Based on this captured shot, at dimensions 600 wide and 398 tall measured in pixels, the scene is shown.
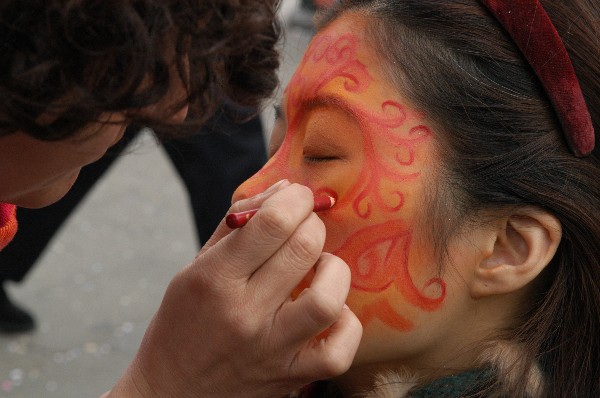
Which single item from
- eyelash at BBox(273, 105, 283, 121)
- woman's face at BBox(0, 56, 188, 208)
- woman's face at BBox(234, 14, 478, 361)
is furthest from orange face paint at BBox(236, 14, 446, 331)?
woman's face at BBox(0, 56, 188, 208)

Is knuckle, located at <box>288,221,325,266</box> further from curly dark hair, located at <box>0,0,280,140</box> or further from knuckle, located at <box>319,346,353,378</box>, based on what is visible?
curly dark hair, located at <box>0,0,280,140</box>

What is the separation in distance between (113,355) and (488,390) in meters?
1.81

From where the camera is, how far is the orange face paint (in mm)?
1505

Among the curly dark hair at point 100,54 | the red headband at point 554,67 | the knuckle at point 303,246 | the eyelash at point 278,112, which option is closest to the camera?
the curly dark hair at point 100,54

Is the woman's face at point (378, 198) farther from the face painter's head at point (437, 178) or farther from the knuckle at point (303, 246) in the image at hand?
the knuckle at point (303, 246)

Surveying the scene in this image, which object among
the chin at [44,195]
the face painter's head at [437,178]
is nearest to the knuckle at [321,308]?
the face painter's head at [437,178]

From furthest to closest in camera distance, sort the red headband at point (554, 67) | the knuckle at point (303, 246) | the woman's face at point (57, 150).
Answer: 1. the red headband at point (554, 67)
2. the knuckle at point (303, 246)
3. the woman's face at point (57, 150)

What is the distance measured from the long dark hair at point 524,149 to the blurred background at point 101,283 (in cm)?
92

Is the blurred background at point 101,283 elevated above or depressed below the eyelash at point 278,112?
below

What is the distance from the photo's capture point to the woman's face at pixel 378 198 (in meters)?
1.50

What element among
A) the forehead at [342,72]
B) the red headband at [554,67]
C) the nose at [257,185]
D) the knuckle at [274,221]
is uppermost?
the red headband at [554,67]

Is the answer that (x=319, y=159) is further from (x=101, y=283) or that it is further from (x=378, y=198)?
(x=101, y=283)

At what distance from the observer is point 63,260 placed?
143 inches

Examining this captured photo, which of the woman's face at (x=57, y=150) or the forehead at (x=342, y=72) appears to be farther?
the forehead at (x=342, y=72)
